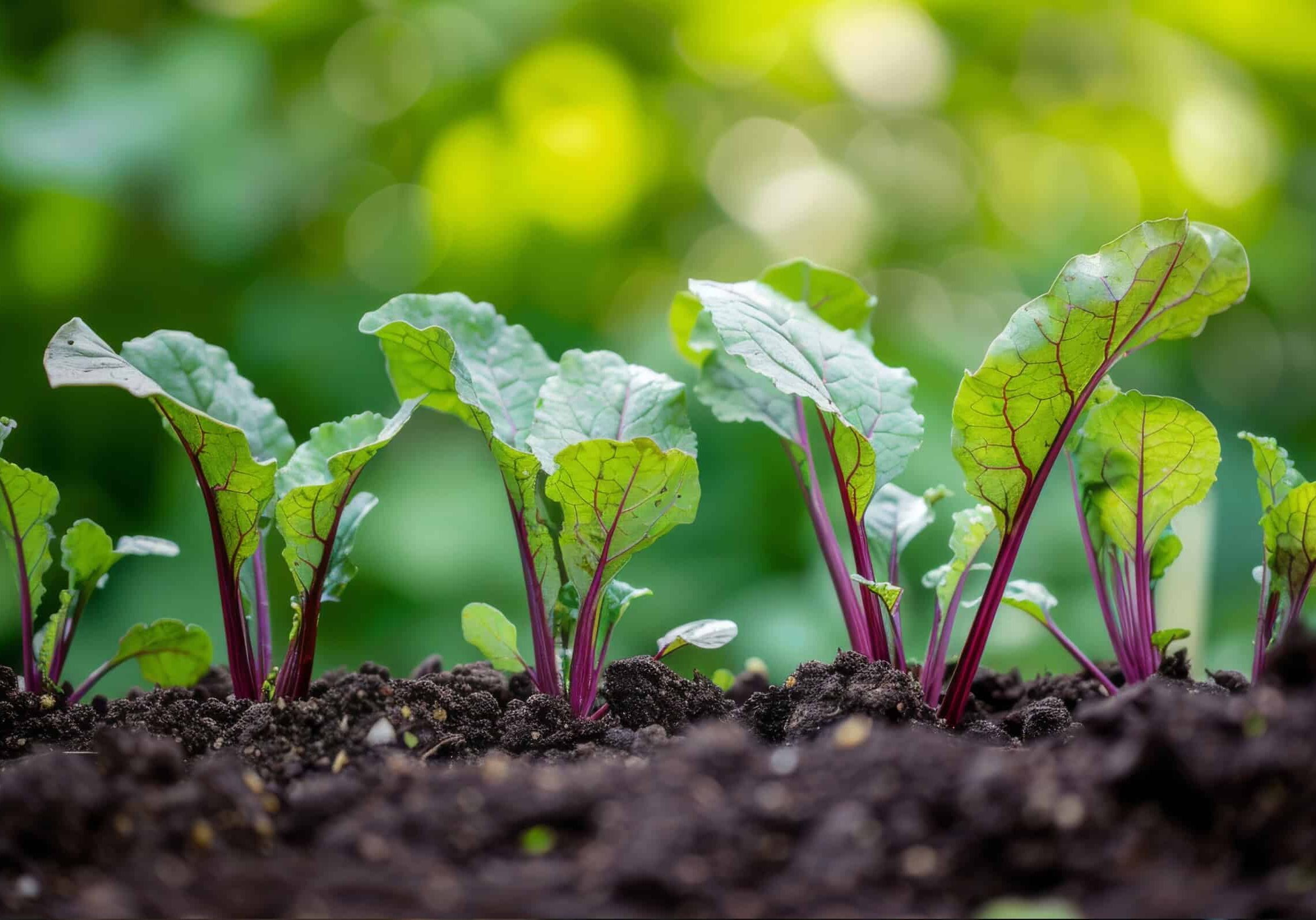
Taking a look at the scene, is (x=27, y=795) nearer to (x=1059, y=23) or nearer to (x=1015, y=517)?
(x=1015, y=517)

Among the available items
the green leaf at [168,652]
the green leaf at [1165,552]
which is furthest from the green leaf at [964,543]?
the green leaf at [168,652]

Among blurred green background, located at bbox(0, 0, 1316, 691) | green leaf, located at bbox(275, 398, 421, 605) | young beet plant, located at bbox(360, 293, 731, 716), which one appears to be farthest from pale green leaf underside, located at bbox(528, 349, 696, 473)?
blurred green background, located at bbox(0, 0, 1316, 691)

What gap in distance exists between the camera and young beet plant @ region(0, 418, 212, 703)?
896 mm

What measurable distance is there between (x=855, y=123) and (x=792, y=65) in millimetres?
237

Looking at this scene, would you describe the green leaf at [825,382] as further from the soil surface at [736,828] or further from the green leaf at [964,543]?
the soil surface at [736,828]

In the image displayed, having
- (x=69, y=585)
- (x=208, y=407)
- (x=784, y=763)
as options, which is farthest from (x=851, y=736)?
(x=69, y=585)

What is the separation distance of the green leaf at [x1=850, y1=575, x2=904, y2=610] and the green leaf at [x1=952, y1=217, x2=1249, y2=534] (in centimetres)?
12

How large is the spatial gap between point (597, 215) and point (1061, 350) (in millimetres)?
1695

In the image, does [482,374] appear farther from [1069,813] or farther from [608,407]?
[1069,813]

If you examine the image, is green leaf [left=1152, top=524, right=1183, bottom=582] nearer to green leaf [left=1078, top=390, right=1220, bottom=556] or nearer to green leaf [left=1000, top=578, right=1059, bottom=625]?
green leaf [left=1078, top=390, right=1220, bottom=556]

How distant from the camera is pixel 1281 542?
0.84 m

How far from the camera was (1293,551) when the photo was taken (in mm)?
838

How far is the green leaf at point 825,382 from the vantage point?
0.79m

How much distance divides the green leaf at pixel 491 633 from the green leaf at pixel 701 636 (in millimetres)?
146
